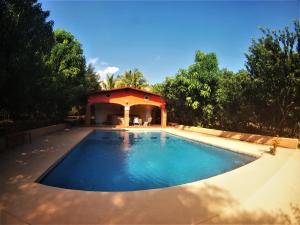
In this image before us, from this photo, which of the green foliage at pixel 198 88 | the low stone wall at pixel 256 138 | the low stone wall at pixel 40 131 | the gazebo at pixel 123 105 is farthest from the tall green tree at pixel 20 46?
the low stone wall at pixel 256 138

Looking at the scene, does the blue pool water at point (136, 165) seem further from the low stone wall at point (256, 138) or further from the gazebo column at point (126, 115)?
the gazebo column at point (126, 115)

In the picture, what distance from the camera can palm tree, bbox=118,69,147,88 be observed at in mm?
37209

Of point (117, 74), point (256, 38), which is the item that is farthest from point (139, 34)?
point (117, 74)

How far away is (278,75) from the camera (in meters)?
12.4

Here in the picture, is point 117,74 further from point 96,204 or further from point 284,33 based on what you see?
point 96,204

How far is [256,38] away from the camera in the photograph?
13.8 m

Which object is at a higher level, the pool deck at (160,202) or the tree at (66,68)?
the tree at (66,68)

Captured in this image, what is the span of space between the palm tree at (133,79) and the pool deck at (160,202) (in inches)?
1215

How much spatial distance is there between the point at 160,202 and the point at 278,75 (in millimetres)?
11534

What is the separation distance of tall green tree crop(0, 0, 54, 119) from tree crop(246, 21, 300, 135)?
1248cm

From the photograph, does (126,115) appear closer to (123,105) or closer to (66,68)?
→ (123,105)

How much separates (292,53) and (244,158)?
7.11m

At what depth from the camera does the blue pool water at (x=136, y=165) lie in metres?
7.89

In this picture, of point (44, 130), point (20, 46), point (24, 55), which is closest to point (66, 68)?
point (44, 130)
